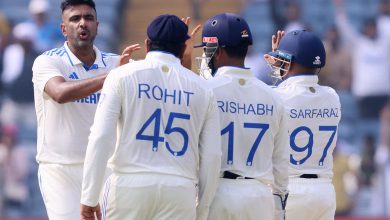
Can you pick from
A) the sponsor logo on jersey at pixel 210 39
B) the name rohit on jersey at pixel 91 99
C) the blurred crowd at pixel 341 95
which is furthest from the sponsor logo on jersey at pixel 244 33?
the blurred crowd at pixel 341 95

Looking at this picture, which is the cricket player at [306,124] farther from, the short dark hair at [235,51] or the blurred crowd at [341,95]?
the blurred crowd at [341,95]

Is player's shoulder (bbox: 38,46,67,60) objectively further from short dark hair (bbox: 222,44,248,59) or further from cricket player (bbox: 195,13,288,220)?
short dark hair (bbox: 222,44,248,59)

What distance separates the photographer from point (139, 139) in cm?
636

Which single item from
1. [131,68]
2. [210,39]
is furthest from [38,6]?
[131,68]

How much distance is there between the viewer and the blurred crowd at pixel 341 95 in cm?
1577

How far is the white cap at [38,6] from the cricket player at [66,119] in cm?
862

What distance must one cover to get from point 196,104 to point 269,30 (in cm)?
988

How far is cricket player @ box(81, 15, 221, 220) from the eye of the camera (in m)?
6.30

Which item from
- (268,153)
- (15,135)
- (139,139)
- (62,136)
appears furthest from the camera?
(15,135)

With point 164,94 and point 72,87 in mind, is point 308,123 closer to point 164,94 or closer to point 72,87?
point 164,94

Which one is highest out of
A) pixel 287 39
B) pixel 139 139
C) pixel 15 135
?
pixel 287 39

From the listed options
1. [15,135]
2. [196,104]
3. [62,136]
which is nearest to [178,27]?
[196,104]

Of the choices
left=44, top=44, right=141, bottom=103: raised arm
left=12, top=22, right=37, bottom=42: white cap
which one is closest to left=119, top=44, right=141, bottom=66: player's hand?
left=44, top=44, right=141, bottom=103: raised arm

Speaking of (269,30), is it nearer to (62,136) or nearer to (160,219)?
(62,136)
